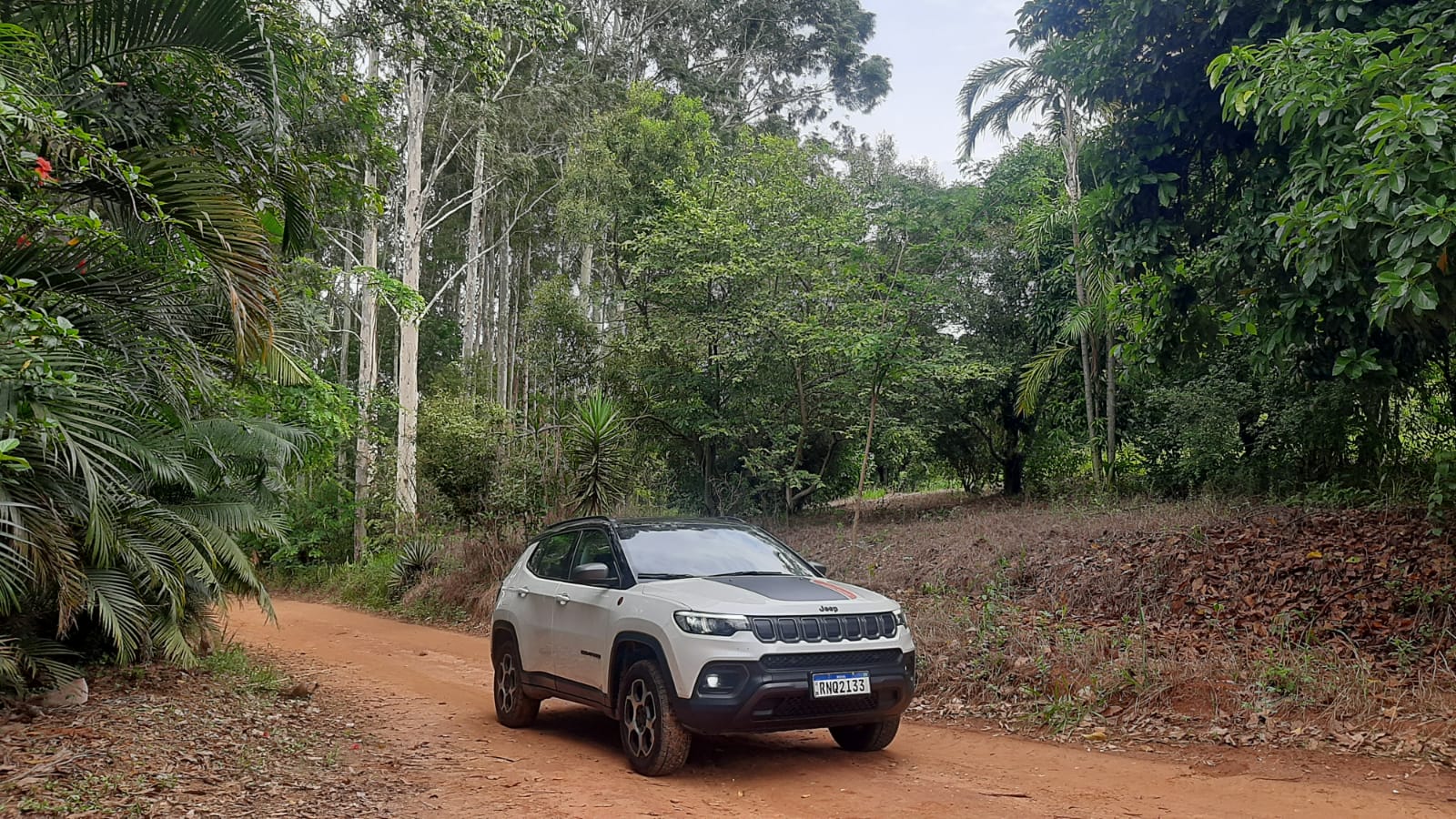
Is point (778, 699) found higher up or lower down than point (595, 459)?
lower down

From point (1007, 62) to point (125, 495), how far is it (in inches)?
638

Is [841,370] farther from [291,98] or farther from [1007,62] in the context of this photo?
[291,98]

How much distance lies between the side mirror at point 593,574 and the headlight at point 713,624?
39.2 inches

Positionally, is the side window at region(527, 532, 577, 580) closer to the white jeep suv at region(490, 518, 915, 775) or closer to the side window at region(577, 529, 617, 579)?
the white jeep suv at region(490, 518, 915, 775)

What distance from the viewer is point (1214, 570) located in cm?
1022

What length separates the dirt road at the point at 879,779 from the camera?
5.55 m

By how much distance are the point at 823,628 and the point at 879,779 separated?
106 centimetres

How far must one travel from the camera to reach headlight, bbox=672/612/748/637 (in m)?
5.93

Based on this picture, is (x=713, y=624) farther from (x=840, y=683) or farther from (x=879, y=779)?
(x=879, y=779)

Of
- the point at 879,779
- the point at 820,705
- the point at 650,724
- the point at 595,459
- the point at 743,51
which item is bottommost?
the point at 879,779

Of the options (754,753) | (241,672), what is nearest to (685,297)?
(241,672)

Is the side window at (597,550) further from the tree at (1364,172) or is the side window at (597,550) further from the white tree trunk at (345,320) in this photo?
the white tree trunk at (345,320)

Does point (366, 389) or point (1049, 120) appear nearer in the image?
point (1049, 120)

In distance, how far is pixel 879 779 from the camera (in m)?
6.21
